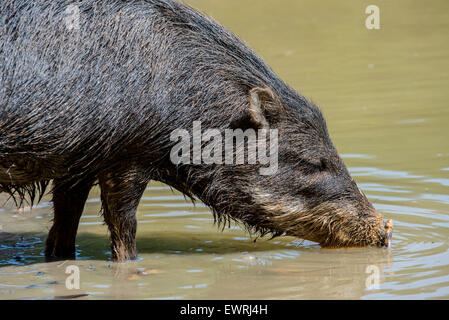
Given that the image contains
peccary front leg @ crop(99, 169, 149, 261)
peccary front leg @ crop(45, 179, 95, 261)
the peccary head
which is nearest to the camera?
peccary front leg @ crop(99, 169, 149, 261)

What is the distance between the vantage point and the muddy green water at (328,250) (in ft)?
20.4

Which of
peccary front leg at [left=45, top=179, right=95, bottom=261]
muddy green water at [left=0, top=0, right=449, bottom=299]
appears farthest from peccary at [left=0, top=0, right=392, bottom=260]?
muddy green water at [left=0, top=0, right=449, bottom=299]

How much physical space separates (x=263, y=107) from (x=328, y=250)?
1327 millimetres

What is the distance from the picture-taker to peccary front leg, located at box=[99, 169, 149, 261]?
21.6 feet

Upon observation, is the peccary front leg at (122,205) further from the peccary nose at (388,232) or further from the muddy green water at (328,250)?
the peccary nose at (388,232)

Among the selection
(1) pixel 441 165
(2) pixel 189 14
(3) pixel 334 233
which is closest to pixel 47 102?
(2) pixel 189 14

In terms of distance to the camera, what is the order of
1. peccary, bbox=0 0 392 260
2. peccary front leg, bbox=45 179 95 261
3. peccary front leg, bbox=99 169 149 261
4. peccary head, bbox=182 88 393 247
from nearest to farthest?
peccary, bbox=0 0 392 260 < peccary front leg, bbox=99 169 149 261 < peccary head, bbox=182 88 393 247 < peccary front leg, bbox=45 179 95 261

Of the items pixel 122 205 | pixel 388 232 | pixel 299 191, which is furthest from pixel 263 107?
pixel 388 232

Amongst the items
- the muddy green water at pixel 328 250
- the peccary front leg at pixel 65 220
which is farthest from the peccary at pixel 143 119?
the muddy green water at pixel 328 250

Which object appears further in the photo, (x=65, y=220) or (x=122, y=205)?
(x=65, y=220)

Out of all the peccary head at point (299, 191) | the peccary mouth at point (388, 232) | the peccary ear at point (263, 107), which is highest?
the peccary ear at point (263, 107)

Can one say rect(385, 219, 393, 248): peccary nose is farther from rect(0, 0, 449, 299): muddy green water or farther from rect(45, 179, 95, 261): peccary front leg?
rect(45, 179, 95, 261): peccary front leg

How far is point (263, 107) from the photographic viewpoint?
6.74 meters

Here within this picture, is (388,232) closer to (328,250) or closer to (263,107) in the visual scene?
(328,250)
